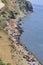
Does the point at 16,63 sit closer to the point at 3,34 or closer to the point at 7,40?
the point at 7,40

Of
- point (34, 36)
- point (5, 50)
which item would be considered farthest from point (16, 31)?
point (5, 50)

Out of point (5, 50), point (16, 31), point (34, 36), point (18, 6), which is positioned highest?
point (5, 50)

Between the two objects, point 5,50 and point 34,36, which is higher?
point 5,50

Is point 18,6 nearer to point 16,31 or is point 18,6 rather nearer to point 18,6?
point 18,6

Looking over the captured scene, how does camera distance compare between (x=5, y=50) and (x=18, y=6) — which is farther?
(x=18, y=6)

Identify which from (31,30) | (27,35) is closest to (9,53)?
(27,35)

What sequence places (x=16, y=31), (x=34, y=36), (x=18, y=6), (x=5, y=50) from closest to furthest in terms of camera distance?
(x=5, y=50) → (x=16, y=31) → (x=34, y=36) → (x=18, y=6)

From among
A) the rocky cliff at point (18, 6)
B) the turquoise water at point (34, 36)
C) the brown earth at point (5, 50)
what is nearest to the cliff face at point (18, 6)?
the rocky cliff at point (18, 6)

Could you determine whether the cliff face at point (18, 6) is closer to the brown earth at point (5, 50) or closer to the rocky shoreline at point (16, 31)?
the rocky shoreline at point (16, 31)

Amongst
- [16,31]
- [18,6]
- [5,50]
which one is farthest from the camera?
[18,6]
